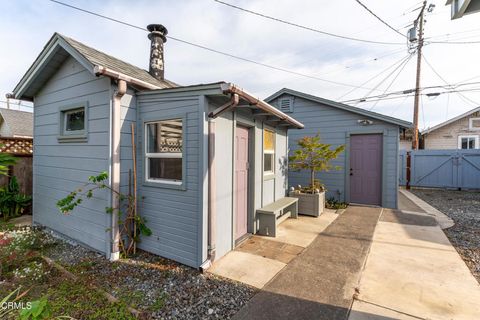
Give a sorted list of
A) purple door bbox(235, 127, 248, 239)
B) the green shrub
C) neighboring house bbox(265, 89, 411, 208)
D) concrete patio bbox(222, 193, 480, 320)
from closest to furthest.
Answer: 1. concrete patio bbox(222, 193, 480, 320)
2. purple door bbox(235, 127, 248, 239)
3. the green shrub
4. neighboring house bbox(265, 89, 411, 208)

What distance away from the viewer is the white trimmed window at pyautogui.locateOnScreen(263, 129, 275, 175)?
5.23 m

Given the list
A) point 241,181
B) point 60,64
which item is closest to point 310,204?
point 241,181

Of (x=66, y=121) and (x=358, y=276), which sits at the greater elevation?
(x=66, y=121)

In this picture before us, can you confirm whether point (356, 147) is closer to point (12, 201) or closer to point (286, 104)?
point (286, 104)

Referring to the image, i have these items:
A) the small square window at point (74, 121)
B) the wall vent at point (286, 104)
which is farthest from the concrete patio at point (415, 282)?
the wall vent at point (286, 104)

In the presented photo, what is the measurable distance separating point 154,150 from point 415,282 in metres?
4.29

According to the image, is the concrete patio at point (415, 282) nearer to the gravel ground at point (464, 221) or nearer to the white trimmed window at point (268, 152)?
the gravel ground at point (464, 221)

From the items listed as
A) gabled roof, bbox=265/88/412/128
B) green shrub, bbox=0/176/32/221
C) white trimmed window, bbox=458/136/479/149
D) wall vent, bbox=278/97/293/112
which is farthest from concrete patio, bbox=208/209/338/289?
white trimmed window, bbox=458/136/479/149

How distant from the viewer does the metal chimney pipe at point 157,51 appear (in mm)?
5332

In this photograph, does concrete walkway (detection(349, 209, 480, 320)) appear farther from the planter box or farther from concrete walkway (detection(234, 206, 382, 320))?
the planter box

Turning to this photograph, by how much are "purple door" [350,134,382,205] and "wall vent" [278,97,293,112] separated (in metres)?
2.53

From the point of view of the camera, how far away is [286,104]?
8.66m

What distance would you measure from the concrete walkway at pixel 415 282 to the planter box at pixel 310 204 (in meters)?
1.67

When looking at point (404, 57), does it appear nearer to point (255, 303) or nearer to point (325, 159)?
point (325, 159)
